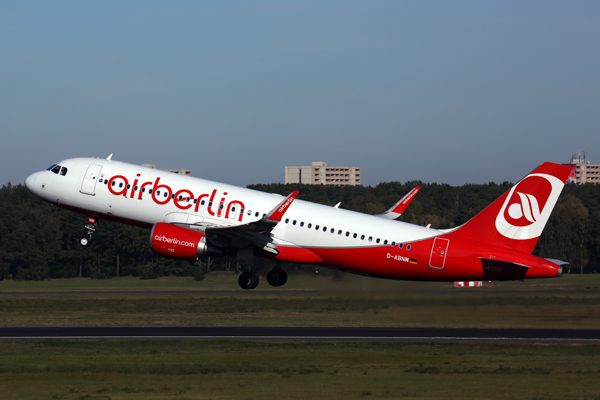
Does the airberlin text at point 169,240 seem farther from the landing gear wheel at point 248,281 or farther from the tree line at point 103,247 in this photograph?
the tree line at point 103,247

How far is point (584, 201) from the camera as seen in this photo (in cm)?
19825

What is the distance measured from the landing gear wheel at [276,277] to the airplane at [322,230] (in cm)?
121

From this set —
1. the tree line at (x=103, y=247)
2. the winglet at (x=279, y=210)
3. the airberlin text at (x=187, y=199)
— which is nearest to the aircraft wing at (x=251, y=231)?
the winglet at (x=279, y=210)

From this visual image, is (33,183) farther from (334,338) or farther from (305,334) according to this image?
(334,338)

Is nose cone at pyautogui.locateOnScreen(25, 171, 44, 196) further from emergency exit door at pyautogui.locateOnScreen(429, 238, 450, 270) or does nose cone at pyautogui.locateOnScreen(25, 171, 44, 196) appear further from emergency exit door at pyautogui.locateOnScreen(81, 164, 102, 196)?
emergency exit door at pyautogui.locateOnScreen(429, 238, 450, 270)

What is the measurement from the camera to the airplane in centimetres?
4069

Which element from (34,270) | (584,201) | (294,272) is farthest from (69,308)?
(584,201)

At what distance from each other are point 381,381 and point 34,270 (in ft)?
353

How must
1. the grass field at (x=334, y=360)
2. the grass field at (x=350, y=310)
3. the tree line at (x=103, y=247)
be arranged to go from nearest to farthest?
the grass field at (x=334, y=360) < the grass field at (x=350, y=310) < the tree line at (x=103, y=247)

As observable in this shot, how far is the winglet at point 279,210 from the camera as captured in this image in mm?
39781

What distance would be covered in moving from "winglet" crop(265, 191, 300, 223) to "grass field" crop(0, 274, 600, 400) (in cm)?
640

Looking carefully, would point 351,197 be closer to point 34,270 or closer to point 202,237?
point 34,270

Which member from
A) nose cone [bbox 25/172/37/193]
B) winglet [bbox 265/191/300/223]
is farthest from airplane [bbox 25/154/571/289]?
nose cone [bbox 25/172/37/193]

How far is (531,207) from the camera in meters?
40.8
